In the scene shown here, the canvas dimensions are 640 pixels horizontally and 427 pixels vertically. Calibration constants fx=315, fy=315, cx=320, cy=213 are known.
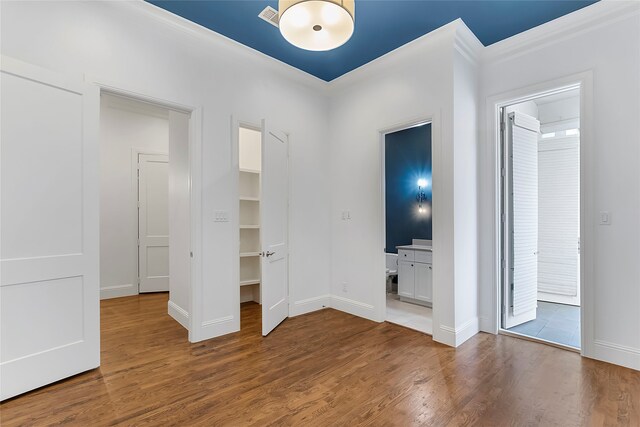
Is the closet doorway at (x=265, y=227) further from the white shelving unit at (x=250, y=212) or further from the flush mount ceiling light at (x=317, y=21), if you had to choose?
the flush mount ceiling light at (x=317, y=21)

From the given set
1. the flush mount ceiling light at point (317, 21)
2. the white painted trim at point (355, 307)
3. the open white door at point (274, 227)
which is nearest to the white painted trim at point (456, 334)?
the white painted trim at point (355, 307)

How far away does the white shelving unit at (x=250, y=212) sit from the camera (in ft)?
15.5

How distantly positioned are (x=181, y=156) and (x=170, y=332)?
2.00 metres

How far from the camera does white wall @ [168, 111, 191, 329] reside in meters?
3.52

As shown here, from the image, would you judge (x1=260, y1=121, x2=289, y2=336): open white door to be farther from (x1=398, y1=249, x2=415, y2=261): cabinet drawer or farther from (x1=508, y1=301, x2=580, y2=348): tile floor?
(x1=508, y1=301, x2=580, y2=348): tile floor

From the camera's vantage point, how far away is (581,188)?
9.50ft

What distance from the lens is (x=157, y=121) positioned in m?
5.56

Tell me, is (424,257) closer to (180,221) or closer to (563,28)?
(563,28)

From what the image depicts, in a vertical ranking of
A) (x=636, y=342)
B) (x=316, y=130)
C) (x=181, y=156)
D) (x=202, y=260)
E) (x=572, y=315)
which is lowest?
(x=572, y=315)

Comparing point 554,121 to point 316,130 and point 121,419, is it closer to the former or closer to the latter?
point 316,130

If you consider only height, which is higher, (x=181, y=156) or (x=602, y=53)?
(x=602, y=53)

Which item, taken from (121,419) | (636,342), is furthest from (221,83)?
(636,342)

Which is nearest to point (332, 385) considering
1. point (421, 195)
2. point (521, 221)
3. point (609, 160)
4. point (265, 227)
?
point (265, 227)

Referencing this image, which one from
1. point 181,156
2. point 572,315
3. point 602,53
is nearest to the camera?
point 602,53
